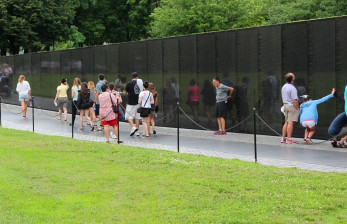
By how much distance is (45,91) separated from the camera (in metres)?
36.2

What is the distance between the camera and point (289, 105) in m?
17.6

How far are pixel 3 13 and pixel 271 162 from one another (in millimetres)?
48564

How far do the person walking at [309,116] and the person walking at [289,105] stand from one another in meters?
0.25

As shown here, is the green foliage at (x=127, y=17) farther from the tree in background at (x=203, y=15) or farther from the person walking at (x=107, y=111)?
the person walking at (x=107, y=111)

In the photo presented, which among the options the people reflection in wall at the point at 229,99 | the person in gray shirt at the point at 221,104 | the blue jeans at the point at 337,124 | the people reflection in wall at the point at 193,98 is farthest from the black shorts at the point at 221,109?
the blue jeans at the point at 337,124

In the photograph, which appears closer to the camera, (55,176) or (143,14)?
(55,176)

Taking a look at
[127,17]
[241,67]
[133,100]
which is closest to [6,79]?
[133,100]

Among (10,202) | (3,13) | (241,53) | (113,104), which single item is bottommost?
(10,202)

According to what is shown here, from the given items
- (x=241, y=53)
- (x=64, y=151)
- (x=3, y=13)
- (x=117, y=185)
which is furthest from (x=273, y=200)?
(x=3, y=13)

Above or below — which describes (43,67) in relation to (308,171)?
above

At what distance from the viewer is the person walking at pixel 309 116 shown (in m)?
17.0

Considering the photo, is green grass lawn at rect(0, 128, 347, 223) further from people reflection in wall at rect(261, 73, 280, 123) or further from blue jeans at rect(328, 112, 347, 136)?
people reflection in wall at rect(261, 73, 280, 123)

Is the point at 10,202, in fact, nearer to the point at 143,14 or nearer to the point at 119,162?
the point at 119,162

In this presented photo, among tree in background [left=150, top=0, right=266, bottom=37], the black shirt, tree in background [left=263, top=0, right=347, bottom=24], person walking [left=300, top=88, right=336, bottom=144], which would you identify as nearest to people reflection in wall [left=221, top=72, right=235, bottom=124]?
the black shirt
